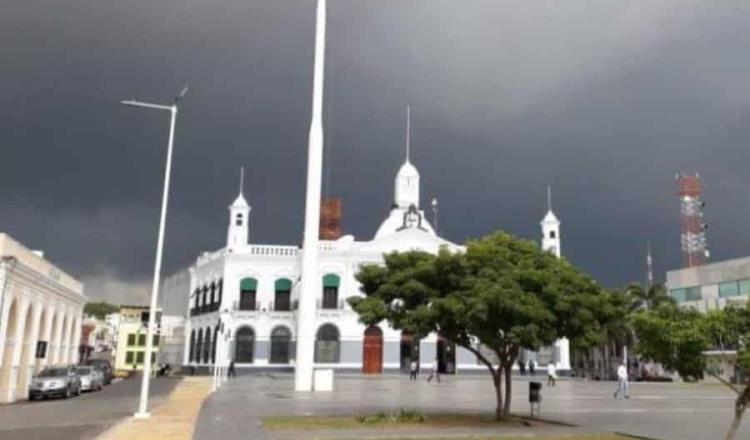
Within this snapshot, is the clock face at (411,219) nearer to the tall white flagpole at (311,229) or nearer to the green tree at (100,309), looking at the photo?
the tall white flagpole at (311,229)

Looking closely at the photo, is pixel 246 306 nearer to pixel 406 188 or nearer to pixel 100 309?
pixel 406 188

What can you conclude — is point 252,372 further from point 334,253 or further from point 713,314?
point 713,314

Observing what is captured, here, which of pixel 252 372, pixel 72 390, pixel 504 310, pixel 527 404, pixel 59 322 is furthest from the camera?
pixel 252 372

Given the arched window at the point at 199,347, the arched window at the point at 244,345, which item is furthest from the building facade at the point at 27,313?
the arched window at the point at 199,347

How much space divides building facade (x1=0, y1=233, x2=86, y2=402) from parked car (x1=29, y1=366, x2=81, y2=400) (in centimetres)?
79

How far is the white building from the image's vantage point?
64.1 m

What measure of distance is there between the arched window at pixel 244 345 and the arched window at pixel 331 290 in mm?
7167

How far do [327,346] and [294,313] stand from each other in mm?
4138

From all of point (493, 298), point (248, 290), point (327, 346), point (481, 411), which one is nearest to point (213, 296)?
A: point (248, 290)

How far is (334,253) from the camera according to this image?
66.1 m

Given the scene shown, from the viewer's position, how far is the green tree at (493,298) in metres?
19.2

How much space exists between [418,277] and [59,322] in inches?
1190

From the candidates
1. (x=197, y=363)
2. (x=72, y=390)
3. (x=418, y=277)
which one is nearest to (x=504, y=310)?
(x=418, y=277)

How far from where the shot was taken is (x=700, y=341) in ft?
40.2
